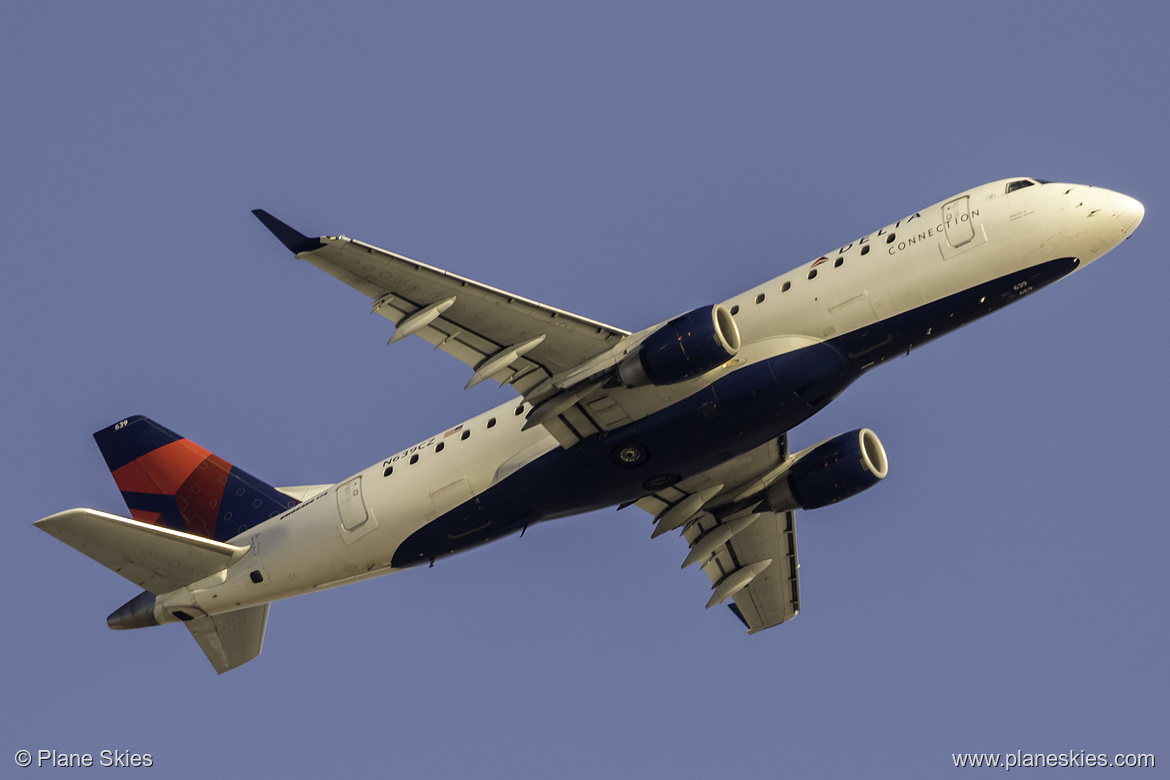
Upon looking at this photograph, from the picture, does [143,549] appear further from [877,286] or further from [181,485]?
[877,286]

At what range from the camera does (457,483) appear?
3700 cm

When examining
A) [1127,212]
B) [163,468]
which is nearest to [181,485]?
[163,468]

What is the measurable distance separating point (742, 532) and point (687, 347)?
12823mm

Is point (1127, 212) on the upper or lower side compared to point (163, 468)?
lower

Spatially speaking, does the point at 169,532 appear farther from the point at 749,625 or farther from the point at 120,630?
the point at 749,625

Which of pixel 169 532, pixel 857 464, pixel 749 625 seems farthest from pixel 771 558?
pixel 169 532

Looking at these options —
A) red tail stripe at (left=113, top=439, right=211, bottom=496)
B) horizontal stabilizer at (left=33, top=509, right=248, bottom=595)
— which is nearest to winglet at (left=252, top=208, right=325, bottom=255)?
horizontal stabilizer at (left=33, top=509, right=248, bottom=595)

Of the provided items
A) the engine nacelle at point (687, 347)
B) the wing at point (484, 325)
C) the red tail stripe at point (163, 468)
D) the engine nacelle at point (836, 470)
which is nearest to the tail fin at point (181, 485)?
the red tail stripe at point (163, 468)

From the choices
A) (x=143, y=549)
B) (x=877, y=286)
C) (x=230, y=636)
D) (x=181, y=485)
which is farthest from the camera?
(x=181, y=485)

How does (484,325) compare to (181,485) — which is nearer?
(484,325)

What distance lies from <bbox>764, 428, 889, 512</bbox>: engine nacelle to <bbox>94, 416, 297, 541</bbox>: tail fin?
1550 cm

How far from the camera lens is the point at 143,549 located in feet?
125

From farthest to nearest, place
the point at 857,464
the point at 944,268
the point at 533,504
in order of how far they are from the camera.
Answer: the point at 857,464
the point at 533,504
the point at 944,268

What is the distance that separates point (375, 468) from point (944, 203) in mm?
17313
